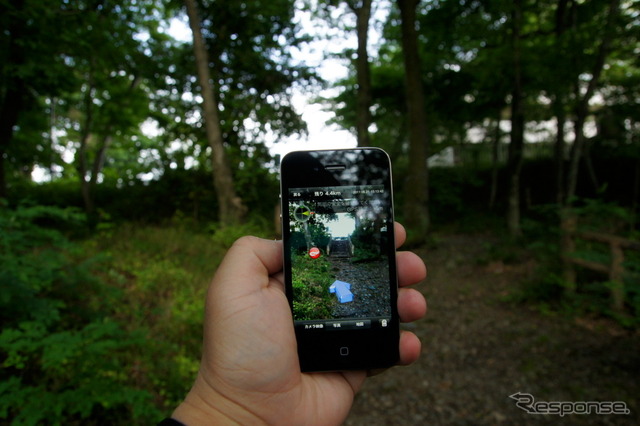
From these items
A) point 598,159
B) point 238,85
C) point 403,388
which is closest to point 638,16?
point 403,388

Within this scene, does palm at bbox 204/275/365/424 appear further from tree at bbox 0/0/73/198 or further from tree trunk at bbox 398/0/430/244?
tree trunk at bbox 398/0/430/244

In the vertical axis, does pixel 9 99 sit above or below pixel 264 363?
above

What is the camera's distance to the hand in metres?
1.52

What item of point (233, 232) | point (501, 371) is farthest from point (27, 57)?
point (501, 371)

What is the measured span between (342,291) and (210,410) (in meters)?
0.73

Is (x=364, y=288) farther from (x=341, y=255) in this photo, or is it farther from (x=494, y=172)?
(x=494, y=172)

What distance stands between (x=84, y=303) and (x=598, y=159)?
16.0 meters

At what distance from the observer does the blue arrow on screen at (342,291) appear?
5.84 ft

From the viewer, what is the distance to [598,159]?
13.7 metres

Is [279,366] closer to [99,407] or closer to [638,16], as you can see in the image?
[99,407]

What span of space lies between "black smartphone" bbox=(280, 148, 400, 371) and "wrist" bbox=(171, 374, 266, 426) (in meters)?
0.40

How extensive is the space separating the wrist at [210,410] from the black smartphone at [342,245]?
404mm

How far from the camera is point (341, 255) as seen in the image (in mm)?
1763

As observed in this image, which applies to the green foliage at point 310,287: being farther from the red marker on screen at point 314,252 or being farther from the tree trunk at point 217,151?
the tree trunk at point 217,151
